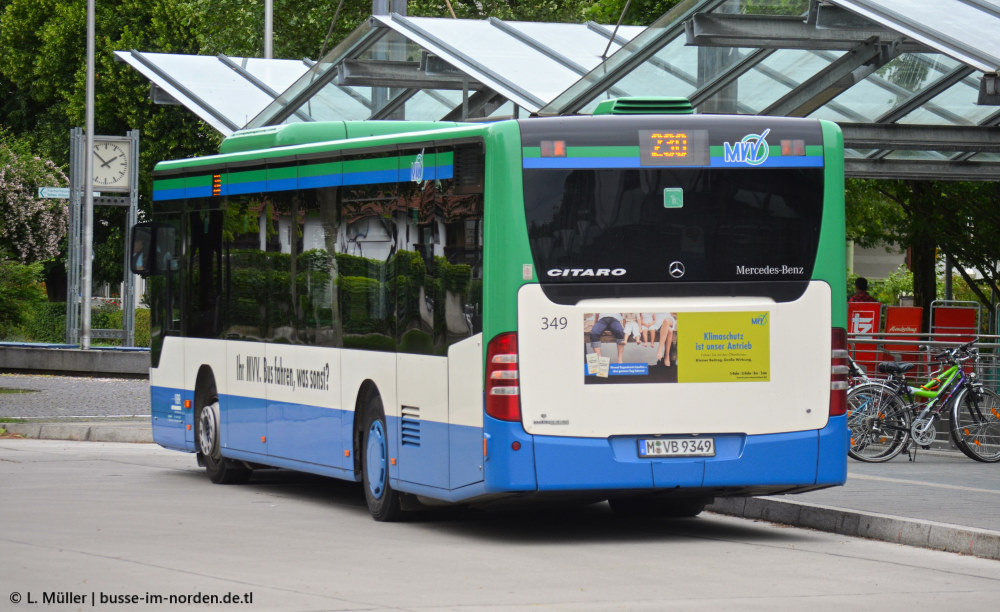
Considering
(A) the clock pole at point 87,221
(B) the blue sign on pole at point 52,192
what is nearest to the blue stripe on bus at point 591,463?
(B) the blue sign on pole at point 52,192

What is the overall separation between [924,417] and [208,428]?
710 cm

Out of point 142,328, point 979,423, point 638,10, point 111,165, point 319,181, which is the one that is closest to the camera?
point 319,181

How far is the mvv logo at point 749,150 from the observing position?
11.3 m

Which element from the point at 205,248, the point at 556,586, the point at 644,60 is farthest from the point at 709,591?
the point at 644,60

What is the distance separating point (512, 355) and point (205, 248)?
19.6ft

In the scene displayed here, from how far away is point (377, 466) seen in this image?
1266 centimetres

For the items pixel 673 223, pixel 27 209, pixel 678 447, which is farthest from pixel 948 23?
pixel 27 209

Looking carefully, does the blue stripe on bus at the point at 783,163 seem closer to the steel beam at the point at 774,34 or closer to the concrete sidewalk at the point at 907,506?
the concrete sidewalk at the point at 907,506

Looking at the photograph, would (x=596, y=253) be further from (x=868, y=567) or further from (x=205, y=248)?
(x=205, y=248)

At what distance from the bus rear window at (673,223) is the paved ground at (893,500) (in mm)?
1811

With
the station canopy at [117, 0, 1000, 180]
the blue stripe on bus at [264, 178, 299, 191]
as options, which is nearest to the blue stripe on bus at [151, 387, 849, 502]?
the blue stripe on bus at [264, 178, 299, 191]

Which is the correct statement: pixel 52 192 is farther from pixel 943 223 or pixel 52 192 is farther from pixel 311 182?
pixel 311 182

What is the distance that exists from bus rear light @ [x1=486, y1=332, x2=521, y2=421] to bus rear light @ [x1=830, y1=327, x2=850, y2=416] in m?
2.11

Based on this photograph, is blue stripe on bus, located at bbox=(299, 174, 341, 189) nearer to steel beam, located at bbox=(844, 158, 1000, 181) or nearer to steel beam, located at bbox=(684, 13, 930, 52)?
steel beam, located at bbox=(684, 13, 930, 52)
